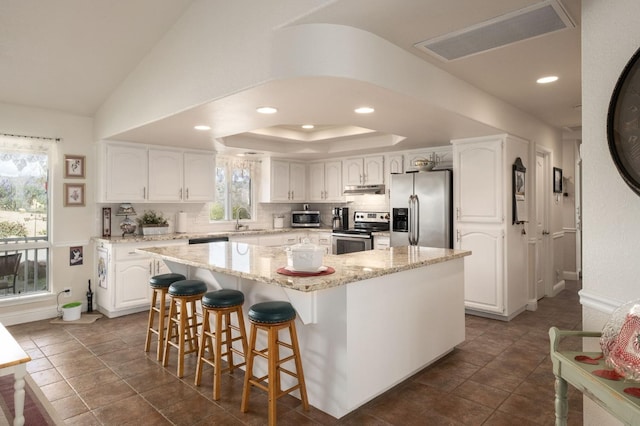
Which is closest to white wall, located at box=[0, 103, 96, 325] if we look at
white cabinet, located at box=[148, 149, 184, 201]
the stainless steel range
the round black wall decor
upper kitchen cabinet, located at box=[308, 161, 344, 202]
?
white cabinet, located at box=[148, 149, 184, 201]

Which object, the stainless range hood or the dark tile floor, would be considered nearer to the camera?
the dark tile floor

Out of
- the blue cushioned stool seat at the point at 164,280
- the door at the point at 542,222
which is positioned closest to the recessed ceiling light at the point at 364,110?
the blue cushioned stool seat at the point at 164,280

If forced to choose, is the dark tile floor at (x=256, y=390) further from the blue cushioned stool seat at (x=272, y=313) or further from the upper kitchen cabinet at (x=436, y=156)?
the upper kitchen cabinet at (x=436, y=156)

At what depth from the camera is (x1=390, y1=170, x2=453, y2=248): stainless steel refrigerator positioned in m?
4.85

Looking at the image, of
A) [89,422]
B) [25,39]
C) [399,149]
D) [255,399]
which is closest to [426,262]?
[255,399]

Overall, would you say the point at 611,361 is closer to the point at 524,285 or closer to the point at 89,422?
the point at 89,422

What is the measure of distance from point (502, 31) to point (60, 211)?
5011 mm

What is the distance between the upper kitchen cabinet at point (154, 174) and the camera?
4770mm

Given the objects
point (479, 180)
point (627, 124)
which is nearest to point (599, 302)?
point (627, 124)

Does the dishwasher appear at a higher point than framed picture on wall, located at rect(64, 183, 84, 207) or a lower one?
lower

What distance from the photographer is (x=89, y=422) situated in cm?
242

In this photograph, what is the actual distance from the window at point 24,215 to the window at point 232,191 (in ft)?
7.32

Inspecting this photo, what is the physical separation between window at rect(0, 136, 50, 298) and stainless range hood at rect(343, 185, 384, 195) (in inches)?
165

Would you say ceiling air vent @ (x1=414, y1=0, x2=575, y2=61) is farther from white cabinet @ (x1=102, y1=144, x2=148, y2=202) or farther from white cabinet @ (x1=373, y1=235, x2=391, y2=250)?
white cabinet @ (x1=102, y1=144, x2=148, y2=202)
